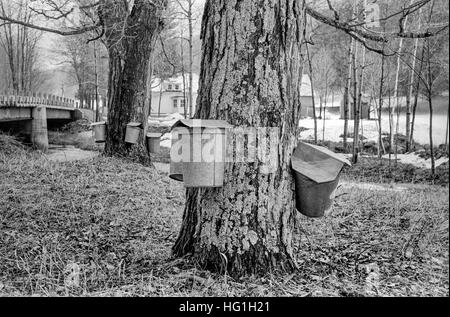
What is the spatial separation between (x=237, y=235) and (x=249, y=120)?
0.79 metres

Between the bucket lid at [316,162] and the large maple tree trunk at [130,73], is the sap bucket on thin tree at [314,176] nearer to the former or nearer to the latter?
the bucket lid at [316,162]

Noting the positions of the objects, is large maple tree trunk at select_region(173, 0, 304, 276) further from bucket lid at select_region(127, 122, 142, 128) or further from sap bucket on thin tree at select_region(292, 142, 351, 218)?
bucket lid at select_region(127, 122, 142, 128)

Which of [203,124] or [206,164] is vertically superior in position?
[203,124]

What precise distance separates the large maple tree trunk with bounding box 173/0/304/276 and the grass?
195mm

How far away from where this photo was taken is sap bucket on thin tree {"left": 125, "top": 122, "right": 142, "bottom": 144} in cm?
901

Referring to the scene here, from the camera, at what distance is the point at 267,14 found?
2848mm

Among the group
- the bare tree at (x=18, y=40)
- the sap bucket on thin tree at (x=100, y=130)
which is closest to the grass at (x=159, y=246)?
the sap bucket on thin tree at (x=100, y=130)

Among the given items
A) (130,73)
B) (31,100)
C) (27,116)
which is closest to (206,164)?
(130,73)

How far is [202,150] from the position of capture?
272 cm

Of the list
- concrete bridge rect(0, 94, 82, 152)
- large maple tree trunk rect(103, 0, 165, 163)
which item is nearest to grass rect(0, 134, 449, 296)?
large maple tree trunk rect(103, 0, 165, 163)

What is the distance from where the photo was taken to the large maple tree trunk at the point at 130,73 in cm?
930

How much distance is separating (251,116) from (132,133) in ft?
21.5

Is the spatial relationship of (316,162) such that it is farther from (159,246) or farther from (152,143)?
(152,143)
